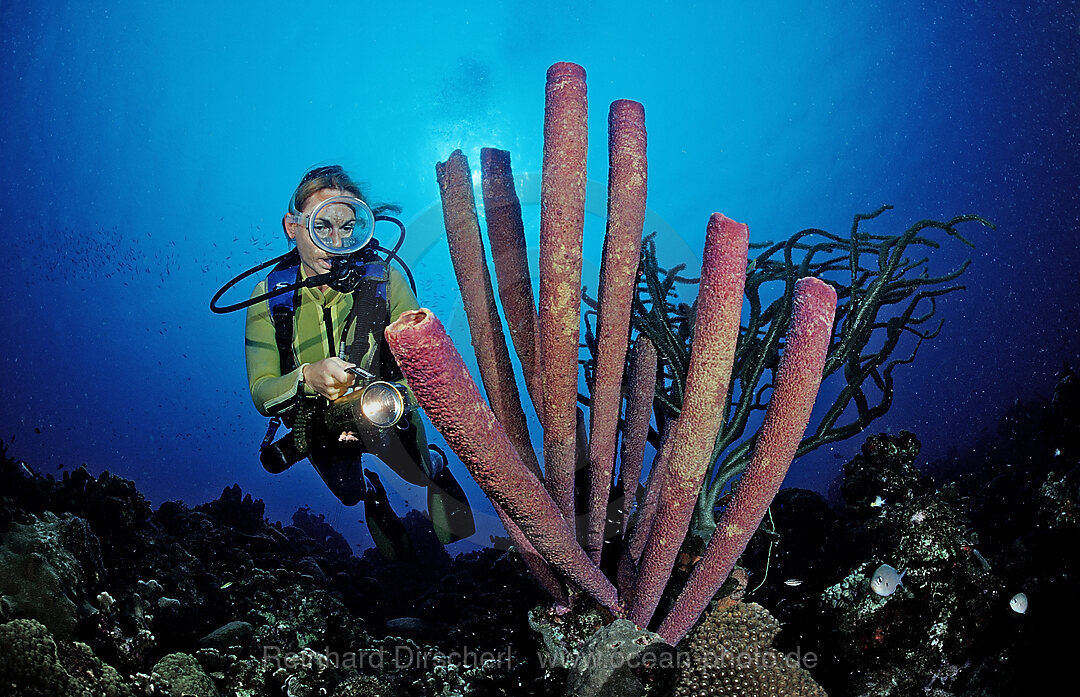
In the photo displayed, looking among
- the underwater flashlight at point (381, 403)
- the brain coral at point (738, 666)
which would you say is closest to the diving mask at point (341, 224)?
the underwater flashlight at point (381, 403)

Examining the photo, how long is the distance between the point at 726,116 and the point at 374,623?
29.7m

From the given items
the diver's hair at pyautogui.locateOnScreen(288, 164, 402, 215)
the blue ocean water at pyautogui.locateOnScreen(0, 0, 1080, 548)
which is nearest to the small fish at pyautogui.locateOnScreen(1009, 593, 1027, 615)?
the diver's hair at pyautogui.locateOnScreen(288, 164, 402, 215)

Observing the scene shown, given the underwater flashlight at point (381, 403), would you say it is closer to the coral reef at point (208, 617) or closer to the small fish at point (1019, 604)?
the coral reef at point (208, 617)

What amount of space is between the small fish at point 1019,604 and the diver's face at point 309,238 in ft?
16.5

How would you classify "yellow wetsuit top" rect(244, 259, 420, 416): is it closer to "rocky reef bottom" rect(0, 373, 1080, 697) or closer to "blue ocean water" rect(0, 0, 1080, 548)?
"rocky reef bottom" rect(0, 373, 1080, 697)

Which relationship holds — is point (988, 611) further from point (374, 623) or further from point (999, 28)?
point (999, 28)

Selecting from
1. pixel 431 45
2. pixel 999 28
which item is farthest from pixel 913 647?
pixel 999 28

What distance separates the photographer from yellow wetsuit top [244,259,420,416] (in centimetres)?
365

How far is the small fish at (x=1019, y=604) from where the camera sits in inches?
115

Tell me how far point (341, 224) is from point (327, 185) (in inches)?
16.4

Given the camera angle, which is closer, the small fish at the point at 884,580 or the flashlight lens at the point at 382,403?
the flashlight lens at the point at 382,403

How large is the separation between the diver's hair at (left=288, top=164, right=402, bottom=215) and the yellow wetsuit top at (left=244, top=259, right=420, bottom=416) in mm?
509

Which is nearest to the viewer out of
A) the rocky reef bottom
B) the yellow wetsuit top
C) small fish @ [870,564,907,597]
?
the rocky reef bottom

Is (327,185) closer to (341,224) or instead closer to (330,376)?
(341,224)
